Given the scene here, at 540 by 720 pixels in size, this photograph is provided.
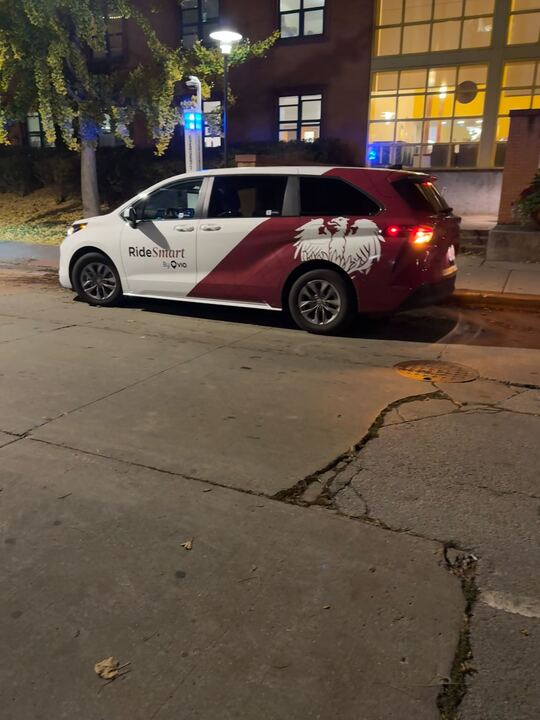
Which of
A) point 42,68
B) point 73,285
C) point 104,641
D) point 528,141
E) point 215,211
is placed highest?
point 42,68

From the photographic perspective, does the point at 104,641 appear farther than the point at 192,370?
No

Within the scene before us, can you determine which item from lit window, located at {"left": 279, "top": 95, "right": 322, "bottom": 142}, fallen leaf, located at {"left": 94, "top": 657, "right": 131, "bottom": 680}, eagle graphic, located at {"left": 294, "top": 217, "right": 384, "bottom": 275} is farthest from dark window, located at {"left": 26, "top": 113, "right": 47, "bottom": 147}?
fallen leaf, located at {"left": 94, "top": 657, "right": 131, "bottom": 680}

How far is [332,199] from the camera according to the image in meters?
7.02

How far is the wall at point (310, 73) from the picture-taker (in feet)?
65.1

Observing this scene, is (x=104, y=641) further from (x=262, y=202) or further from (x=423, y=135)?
(x=423, y=135)

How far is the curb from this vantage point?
8.71m

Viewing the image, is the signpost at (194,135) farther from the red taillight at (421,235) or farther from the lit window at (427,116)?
the lit window at (427,116)

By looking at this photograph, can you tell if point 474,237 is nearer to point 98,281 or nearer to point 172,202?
point 172,202

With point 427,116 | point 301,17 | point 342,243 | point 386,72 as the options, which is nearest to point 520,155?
point 342,243

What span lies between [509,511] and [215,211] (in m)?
5.43

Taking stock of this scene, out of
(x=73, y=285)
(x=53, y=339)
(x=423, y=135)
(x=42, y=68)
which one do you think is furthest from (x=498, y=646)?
(x=423, y=135)

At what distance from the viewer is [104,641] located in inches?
95.4

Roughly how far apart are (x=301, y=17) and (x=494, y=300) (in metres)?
16.0

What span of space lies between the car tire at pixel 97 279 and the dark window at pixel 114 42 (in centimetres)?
1784
